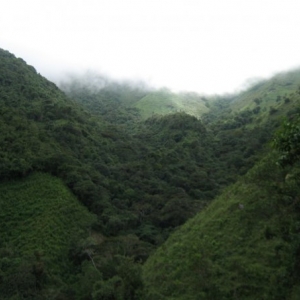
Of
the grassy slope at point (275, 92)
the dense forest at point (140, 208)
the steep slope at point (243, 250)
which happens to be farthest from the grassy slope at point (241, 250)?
the grassy slope at point (275, 92)

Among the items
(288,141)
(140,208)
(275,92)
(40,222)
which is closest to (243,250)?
(288,141)

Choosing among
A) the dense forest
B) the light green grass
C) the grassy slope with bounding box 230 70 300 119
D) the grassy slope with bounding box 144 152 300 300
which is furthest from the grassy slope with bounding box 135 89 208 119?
the grassy slope with bounding box 144 152 300 300

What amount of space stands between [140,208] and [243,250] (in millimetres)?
32687

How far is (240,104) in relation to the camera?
6658 inches

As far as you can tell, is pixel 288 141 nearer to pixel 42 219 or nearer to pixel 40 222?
pixel 40 222

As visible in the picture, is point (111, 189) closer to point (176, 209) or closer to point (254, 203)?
point (176, 209)

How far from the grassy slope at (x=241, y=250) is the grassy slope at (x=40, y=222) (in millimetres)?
12801

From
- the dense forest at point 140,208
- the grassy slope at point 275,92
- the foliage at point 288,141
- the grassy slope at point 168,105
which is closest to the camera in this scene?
the foliage at point 288,141

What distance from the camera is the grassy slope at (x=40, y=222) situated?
45031mm

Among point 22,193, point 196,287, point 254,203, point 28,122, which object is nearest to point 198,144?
point 28,122

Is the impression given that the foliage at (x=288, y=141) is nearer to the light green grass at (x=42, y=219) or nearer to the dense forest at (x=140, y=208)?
the dense forest at (x=140, y=208)

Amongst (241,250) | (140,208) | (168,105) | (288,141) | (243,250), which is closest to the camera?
(288,141)

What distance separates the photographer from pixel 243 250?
3441 cm

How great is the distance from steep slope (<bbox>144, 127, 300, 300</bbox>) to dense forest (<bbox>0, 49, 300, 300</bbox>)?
0.41 feet
